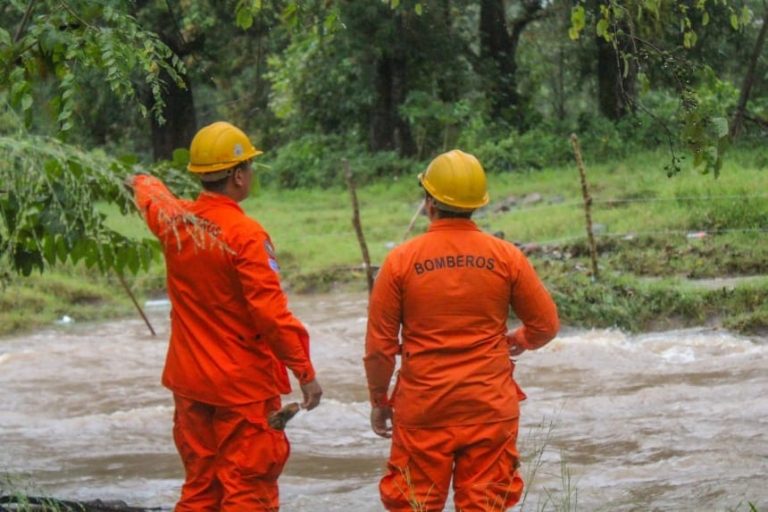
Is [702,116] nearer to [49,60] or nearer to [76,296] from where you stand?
[49,60]

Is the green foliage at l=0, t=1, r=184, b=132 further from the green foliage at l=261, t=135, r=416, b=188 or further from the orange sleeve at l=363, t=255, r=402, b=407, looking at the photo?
the green foliage at l=261, t=135, r=416, b=188

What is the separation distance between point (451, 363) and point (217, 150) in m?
1.20

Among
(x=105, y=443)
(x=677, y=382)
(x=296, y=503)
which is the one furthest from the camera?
(x=677, y=382)

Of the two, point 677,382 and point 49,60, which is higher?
point 49,60

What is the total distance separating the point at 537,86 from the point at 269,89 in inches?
258

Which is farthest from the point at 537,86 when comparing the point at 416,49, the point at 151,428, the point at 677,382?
the point at 151,428

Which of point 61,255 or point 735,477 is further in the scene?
point 735,477

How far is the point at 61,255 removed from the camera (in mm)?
5422

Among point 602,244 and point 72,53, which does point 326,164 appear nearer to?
point 602,244

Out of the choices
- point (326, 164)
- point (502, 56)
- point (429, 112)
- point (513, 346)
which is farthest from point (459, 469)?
point (502, 56)

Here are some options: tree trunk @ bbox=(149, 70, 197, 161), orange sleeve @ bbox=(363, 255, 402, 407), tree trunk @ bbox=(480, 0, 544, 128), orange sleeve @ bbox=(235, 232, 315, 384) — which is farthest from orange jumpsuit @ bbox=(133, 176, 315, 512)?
tree trunk @ bbox=(480, 0, 544, 128)

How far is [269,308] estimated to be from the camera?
191 inches

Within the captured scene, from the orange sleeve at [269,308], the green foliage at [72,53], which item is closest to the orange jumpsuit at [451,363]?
the orange sleeve at [269,308]

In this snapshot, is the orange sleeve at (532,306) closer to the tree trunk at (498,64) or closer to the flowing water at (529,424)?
the flowing water at (529,424)
